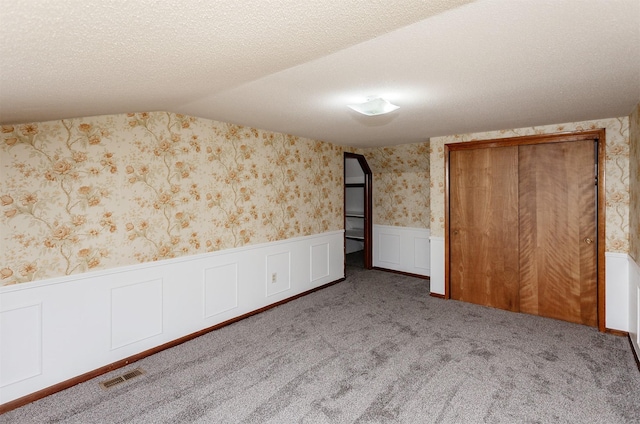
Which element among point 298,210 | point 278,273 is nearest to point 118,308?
point 278,273

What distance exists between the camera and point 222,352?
2.92 m

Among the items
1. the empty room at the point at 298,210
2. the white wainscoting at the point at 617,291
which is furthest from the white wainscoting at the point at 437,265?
the white wainscoting at the point at 617,291

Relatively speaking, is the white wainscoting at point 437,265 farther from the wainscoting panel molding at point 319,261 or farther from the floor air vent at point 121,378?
the floor air vent at point 121,378

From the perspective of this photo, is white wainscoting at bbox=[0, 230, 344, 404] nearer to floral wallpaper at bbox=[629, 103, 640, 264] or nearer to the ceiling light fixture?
the ceiling light fixture

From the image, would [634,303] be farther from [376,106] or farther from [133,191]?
[133,191]

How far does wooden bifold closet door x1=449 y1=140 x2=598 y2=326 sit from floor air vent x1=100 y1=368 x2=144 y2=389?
11.8 ft

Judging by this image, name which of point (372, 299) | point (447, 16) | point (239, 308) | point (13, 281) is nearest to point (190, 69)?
point (447, 16)

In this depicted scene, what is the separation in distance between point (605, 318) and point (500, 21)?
3390 millimetres

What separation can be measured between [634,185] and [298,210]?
346 centimetres

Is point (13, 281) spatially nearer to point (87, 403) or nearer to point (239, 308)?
point (87, 403)

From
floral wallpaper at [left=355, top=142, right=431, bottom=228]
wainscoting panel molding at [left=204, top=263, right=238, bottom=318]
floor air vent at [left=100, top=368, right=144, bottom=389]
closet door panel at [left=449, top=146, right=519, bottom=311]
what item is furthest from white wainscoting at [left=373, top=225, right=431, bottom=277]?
floor air vent at [left=100, top=368, right=144, bottom=389]

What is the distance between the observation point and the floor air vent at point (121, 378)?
243 cm

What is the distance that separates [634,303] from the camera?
2.93 m

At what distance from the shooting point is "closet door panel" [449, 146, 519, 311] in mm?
3898
